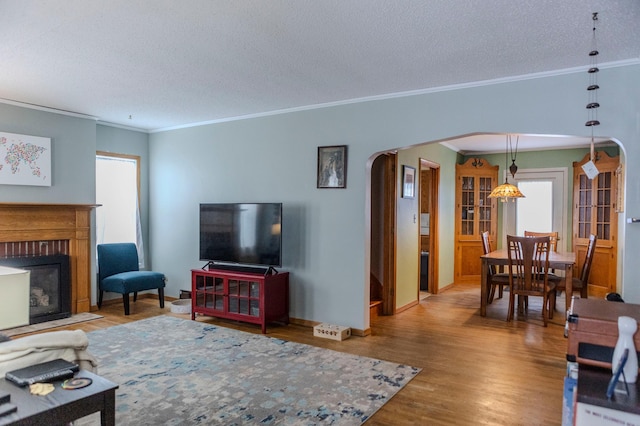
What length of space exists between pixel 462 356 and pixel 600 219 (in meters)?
4.49

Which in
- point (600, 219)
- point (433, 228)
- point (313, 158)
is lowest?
point (433, 228)

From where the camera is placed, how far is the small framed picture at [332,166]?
457cm

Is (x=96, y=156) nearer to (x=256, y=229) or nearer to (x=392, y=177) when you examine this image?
(x=256, y=229)

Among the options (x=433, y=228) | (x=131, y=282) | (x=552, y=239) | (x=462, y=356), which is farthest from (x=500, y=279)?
(x=131, y=282)

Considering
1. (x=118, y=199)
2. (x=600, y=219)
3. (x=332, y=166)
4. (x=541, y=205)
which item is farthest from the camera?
(x=541, y=205)

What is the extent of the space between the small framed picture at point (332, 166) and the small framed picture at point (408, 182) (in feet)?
4.59

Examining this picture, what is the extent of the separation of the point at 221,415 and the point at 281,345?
1442 millimetres

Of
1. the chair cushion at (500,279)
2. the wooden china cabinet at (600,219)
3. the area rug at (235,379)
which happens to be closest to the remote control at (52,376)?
the area rug at (235,379)

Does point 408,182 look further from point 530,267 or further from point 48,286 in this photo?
point 48,286

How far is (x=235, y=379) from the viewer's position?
3.26m

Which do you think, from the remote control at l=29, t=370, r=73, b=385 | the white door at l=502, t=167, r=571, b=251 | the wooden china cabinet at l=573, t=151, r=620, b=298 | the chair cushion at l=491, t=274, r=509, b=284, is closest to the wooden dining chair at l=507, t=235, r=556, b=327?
the chair cushion at l=491, t=274, r=509, b=284

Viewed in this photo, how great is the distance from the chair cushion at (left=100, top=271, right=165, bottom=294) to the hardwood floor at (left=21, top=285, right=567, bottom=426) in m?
0.33

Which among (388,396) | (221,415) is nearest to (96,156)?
(221,415)

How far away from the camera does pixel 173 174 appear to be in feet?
19.9
